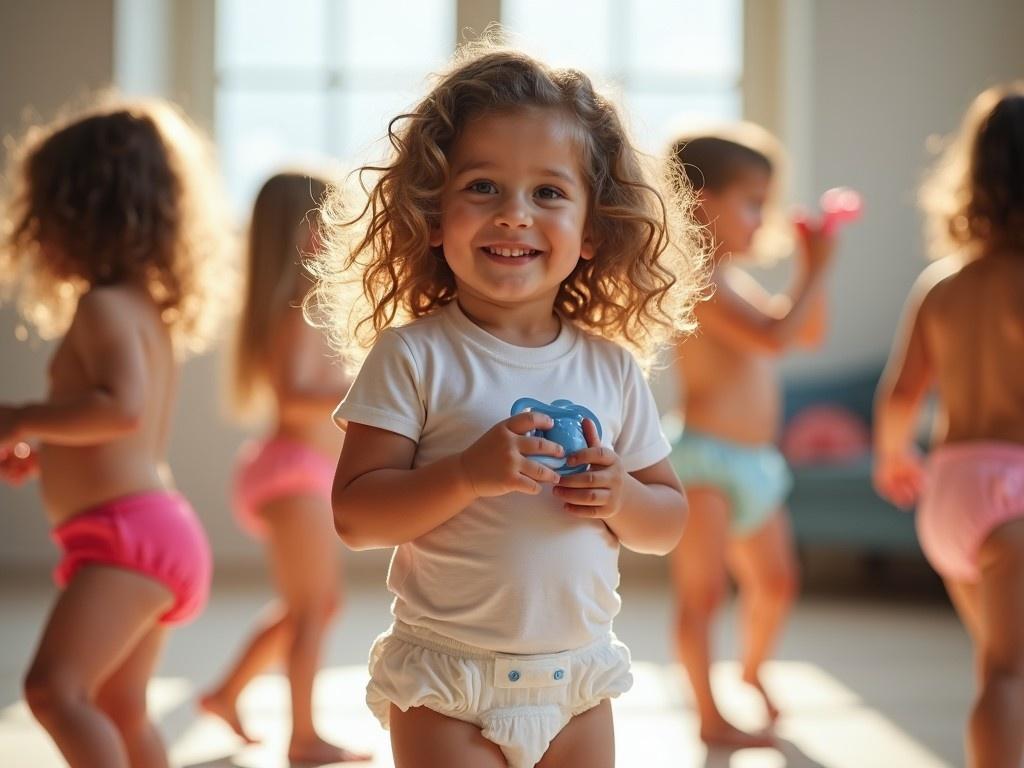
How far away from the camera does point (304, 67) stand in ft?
16.5

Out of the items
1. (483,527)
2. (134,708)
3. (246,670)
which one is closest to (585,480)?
(483,527)

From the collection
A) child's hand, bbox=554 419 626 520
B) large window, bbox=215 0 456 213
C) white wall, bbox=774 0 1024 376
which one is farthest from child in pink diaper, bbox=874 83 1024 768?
large window, bbox=215 0 456 213

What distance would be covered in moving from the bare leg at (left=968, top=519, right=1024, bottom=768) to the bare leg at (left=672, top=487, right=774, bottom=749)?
0.69 metres

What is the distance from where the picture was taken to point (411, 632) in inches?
51.8

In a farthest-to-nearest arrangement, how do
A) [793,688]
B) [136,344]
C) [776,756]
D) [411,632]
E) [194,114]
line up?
1. [194,114]
2. [793,688]
3. [776,756]
4. [136,344]
5. [411,632]

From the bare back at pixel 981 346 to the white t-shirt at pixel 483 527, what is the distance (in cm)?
79

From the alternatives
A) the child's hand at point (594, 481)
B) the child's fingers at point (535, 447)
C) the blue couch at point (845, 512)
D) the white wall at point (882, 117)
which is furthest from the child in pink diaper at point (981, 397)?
the white wall at point (882, 117)

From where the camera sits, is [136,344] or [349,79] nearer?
[136,344]

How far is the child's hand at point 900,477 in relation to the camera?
85.9 inches

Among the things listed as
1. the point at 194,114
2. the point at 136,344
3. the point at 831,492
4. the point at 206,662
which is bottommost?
the point at 206,662

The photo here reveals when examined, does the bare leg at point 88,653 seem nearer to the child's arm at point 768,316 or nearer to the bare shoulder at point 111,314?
the bare shoulder at point 111,314

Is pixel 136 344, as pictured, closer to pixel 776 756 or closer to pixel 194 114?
pixel 776 756

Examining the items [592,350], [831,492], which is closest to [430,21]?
[831,492]

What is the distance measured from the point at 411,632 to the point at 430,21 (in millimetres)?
4056
